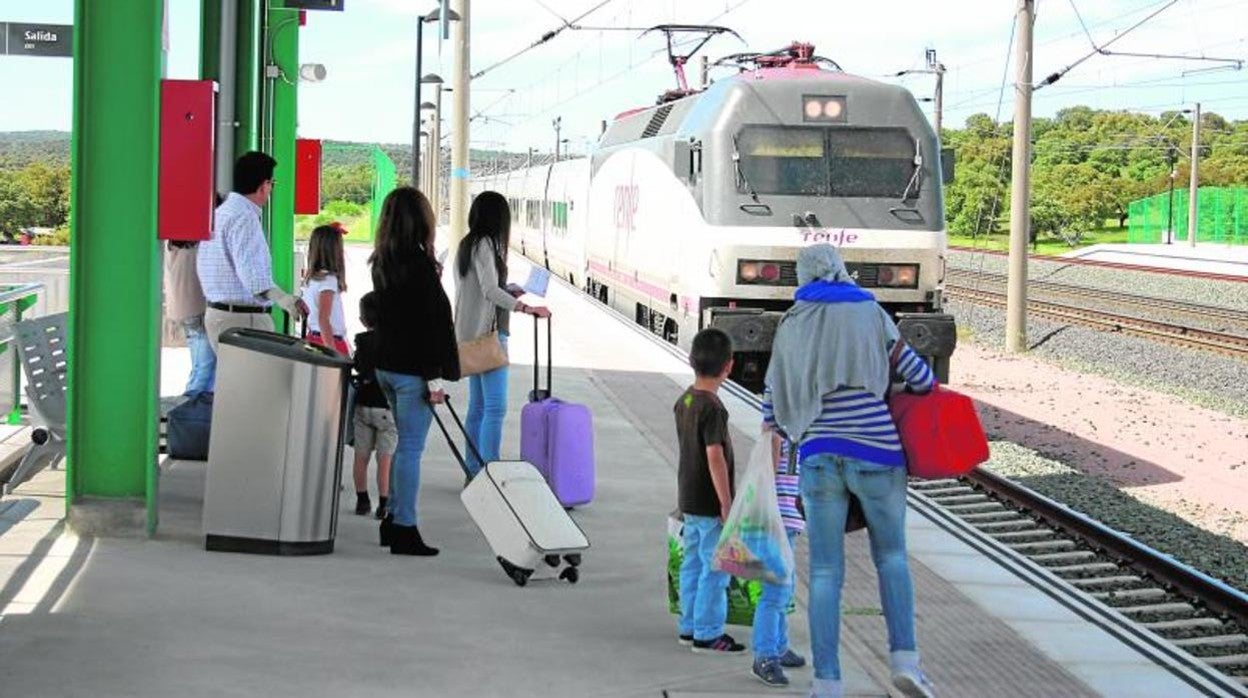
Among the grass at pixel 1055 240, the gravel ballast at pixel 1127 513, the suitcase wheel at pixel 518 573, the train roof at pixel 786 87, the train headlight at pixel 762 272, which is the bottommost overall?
the gravel ballast at pixel 1127 513

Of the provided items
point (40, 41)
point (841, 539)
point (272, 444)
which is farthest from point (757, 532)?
point (40, 41)

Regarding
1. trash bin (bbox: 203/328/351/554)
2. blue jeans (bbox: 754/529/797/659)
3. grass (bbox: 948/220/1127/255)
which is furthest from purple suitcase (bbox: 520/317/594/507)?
grass (bbox: 948/220/1127/255)

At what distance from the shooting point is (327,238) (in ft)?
31.8

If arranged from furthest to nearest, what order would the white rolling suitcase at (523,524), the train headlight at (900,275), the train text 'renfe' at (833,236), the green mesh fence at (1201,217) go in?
1. the green mesh fence at (1201,217)
2. the train headlight at (900,275)
3. the train text 'renfe' at (833,236)
4. the white rolling suitcase at (523,524)

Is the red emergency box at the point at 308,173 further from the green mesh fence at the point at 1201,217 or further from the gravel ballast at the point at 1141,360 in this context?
the green mesh fence at the point at 1201,217

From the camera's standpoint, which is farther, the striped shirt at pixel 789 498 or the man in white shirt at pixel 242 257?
the man in white shirt at pixel 242 257

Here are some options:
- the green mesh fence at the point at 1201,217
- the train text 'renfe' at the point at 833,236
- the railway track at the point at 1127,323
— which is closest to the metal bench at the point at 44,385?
the train text 'renfe' at the point at 833,236

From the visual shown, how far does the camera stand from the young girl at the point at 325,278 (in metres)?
9.38

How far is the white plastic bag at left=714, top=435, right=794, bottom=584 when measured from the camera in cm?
628

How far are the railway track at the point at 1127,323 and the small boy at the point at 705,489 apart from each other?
64.6 ft

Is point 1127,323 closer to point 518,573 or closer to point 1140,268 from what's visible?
point 1140,268

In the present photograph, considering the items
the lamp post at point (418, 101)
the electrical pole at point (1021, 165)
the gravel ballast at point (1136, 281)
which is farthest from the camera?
the gravel ballast at point (1136, 281)

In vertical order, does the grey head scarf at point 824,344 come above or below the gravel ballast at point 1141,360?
above

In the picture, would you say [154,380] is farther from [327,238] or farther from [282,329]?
[282,329]
